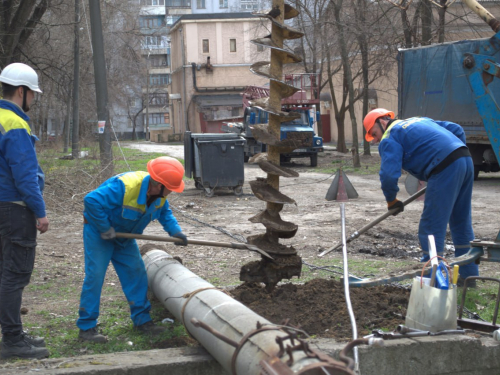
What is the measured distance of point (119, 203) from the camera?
4.95 m

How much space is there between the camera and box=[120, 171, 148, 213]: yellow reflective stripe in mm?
4922

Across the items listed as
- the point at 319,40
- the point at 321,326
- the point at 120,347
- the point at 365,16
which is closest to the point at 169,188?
the point at 120,347

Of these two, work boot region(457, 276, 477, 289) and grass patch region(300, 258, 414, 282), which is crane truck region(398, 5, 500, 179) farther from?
work boot region(457, 276, 477, 289)

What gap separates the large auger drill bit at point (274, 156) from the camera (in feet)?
17.1

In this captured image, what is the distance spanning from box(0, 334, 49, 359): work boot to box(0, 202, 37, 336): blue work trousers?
5 centimetres

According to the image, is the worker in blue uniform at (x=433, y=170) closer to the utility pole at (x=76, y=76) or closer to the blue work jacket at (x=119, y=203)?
the blue work jacket at (x=119, y=203)

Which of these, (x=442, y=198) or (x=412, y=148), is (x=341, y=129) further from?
(x=442, y=198)

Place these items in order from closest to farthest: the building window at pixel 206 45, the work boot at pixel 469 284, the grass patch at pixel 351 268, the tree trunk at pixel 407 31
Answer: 1. the work boot at pixel 469 284
2. the grass patch at pixel 351 268
3. the tree trunk at pixel 407 31
4. the building window at pixel 206 45

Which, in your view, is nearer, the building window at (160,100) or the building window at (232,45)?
the building window at (232,45)

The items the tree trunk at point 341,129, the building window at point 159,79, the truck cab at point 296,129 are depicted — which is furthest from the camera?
the building window at point 159,79

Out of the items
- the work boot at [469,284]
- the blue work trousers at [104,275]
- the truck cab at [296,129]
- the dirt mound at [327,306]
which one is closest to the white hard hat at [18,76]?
the blue work trousers at [104,275]

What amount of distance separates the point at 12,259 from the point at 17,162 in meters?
0.71

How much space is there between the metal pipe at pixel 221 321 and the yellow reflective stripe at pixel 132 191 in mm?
676

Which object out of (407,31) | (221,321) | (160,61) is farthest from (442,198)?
(160,61)
